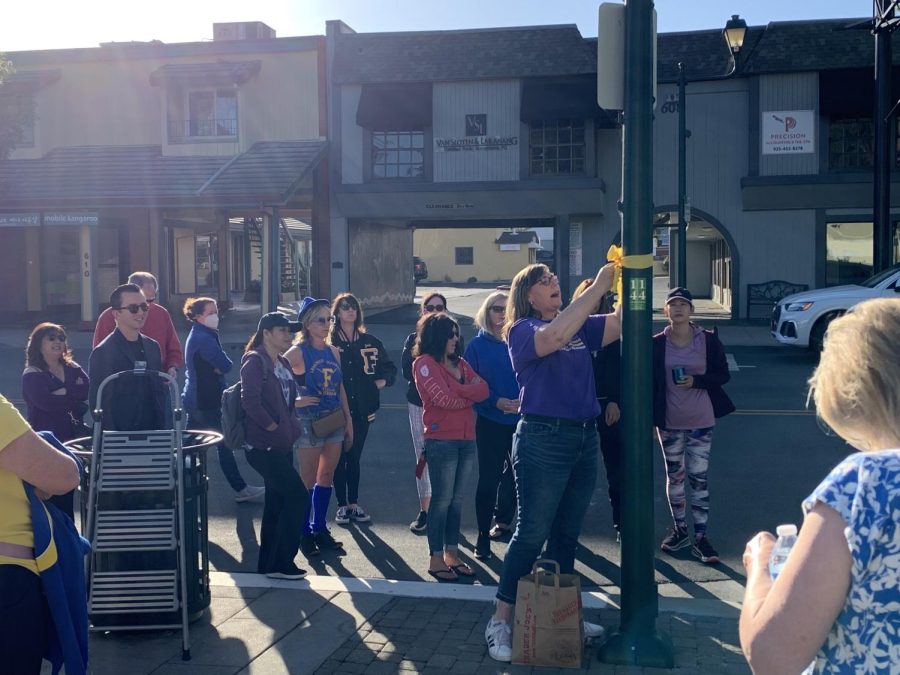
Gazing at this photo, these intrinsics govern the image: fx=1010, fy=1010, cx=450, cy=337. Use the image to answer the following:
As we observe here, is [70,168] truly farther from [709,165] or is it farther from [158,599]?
[158,599]

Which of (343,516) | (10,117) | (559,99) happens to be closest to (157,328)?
(343,516)

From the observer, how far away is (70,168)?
26.0 m

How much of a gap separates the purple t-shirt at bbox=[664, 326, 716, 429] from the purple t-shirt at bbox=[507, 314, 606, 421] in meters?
1.90

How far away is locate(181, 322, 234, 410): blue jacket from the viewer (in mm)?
7941

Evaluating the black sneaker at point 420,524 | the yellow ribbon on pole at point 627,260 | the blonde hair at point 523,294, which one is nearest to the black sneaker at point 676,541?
the black sneaker at point 420,524

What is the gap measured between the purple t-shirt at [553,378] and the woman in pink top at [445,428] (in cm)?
145

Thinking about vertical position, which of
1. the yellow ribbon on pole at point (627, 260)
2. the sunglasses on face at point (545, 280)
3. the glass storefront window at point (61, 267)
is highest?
the glass storefront window at point (61, 267)

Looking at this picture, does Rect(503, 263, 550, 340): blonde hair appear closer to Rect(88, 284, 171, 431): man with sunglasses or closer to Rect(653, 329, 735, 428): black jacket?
Rect(653, 329, 735, 428): black jacket

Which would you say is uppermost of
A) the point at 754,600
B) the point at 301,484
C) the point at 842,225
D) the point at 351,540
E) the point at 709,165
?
the point at 709,165

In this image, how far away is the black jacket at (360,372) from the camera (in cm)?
750

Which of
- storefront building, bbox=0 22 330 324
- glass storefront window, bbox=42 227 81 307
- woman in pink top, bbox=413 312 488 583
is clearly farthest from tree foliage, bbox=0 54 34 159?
woman in pink top, bbox=413 312 488 583

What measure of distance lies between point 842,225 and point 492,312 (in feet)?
68.2

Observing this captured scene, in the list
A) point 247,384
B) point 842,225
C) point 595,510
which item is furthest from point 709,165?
point 247,384

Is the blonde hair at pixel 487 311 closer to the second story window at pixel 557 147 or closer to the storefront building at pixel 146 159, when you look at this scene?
the storefront building at pixel 146 159
